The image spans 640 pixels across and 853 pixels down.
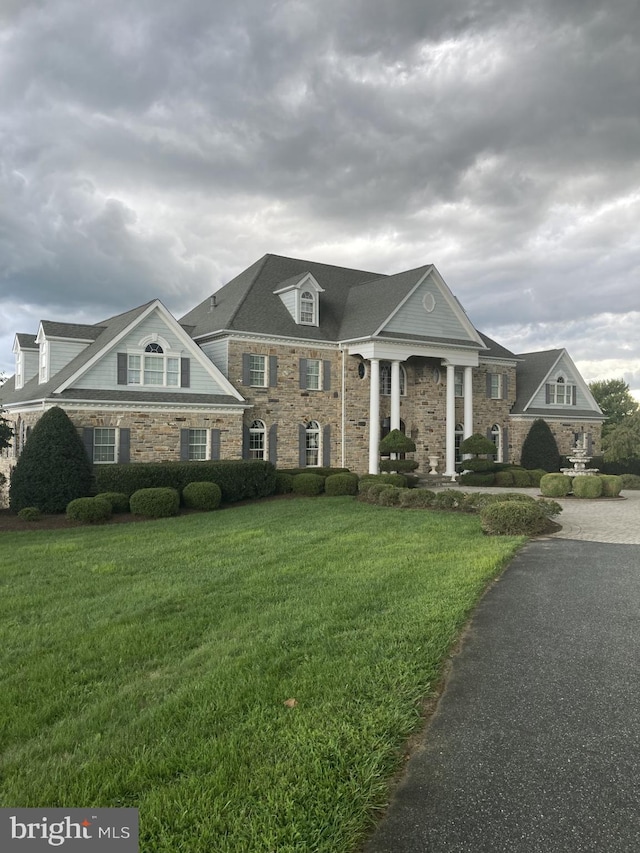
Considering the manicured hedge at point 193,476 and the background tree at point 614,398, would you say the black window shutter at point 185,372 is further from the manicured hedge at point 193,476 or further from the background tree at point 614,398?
the background tree at point 614,398

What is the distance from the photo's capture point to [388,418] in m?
32.4

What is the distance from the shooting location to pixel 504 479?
102 ft

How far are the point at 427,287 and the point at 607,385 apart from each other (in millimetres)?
41058

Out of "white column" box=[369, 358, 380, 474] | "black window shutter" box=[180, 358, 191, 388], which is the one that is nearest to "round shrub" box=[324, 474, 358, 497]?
"white column" box=[369, 358, 380, 474]

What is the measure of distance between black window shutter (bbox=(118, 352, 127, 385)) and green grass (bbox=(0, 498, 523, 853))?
12310 millimetres

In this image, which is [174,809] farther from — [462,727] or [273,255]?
[273,255]

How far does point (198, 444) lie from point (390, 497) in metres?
8.36

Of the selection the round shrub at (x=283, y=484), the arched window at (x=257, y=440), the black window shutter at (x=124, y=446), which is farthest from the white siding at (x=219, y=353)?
the black window shutter at (x=124, y=446)

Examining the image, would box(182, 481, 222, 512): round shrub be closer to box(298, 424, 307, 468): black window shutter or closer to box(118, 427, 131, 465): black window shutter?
box(118, 427, 131, 465): black window shutter

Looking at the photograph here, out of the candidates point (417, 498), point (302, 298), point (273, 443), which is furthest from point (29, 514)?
point (302, 298)

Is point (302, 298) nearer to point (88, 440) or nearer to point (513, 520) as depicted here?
point (88, 440)

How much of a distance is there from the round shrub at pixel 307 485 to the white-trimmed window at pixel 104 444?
6800 mm

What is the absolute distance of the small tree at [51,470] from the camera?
19.7 meters

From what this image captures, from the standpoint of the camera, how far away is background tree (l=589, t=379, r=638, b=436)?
62.1 metres
